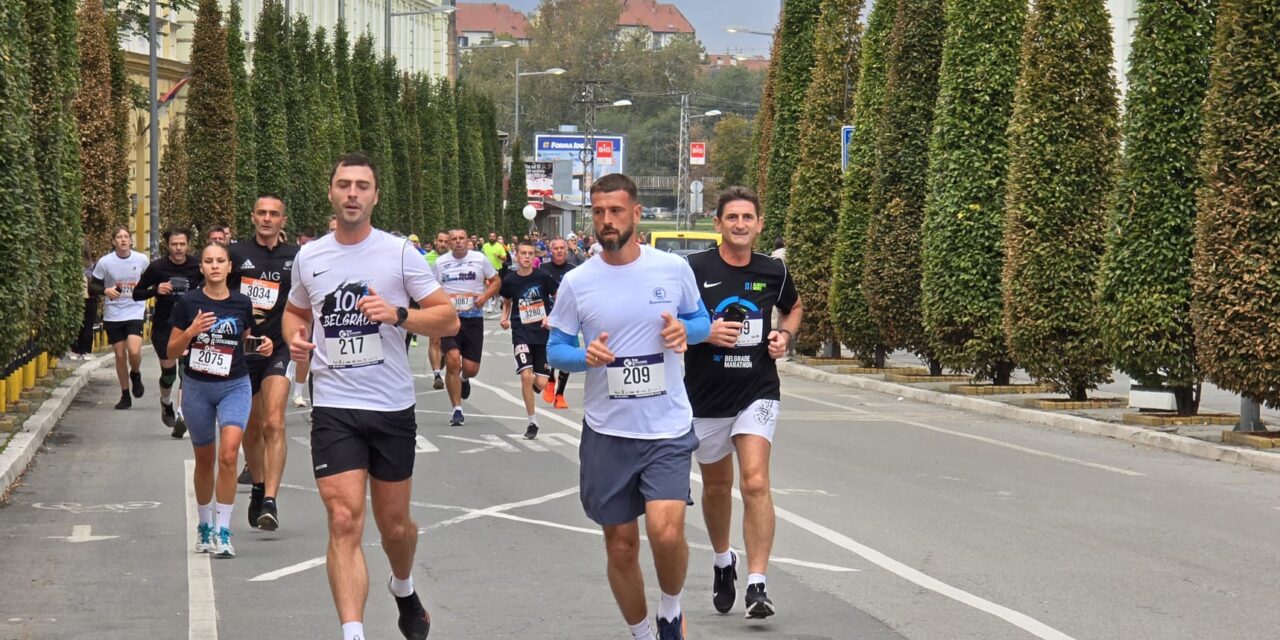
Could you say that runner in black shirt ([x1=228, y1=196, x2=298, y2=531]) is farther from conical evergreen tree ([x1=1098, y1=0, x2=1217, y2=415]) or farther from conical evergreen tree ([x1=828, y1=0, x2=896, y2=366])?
conical evergreen tree ([x1=828, y1=0, x2=896, y2=366])

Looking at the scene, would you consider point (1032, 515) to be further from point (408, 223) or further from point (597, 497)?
point (408, 223)

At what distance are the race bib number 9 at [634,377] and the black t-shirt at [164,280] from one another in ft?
27.8

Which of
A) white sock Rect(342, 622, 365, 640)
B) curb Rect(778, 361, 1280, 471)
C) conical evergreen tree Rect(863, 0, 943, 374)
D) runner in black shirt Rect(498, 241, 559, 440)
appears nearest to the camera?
white sock Rect(342, 622, 365, 640)

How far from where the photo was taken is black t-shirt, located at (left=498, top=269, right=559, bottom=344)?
65.0ft

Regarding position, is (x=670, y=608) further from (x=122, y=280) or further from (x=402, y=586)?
(x=122, y=280)

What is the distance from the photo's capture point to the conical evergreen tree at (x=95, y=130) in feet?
109

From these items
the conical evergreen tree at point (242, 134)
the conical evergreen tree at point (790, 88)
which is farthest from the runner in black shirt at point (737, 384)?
the conical evergreen tree at point (242, 134)

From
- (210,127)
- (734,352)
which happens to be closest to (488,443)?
(734,352)

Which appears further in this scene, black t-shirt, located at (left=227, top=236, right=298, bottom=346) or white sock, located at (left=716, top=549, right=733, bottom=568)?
black t-shirt, located at (left=227, top=236, right=298, bottom=346)

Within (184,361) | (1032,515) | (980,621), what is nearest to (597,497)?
(980,621)

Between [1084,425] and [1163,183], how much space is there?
107 inches

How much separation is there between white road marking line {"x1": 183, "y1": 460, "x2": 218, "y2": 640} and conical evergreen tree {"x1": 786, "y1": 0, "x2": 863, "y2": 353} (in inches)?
830

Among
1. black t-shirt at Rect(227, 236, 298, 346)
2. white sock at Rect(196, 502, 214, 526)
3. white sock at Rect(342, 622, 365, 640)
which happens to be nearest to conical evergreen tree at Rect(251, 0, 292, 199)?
black t-shirt at Rect(227, 236, 298, 346)

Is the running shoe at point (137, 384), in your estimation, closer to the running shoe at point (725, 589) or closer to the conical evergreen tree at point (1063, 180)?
the conical evergreen tree at point (1063, 180)
